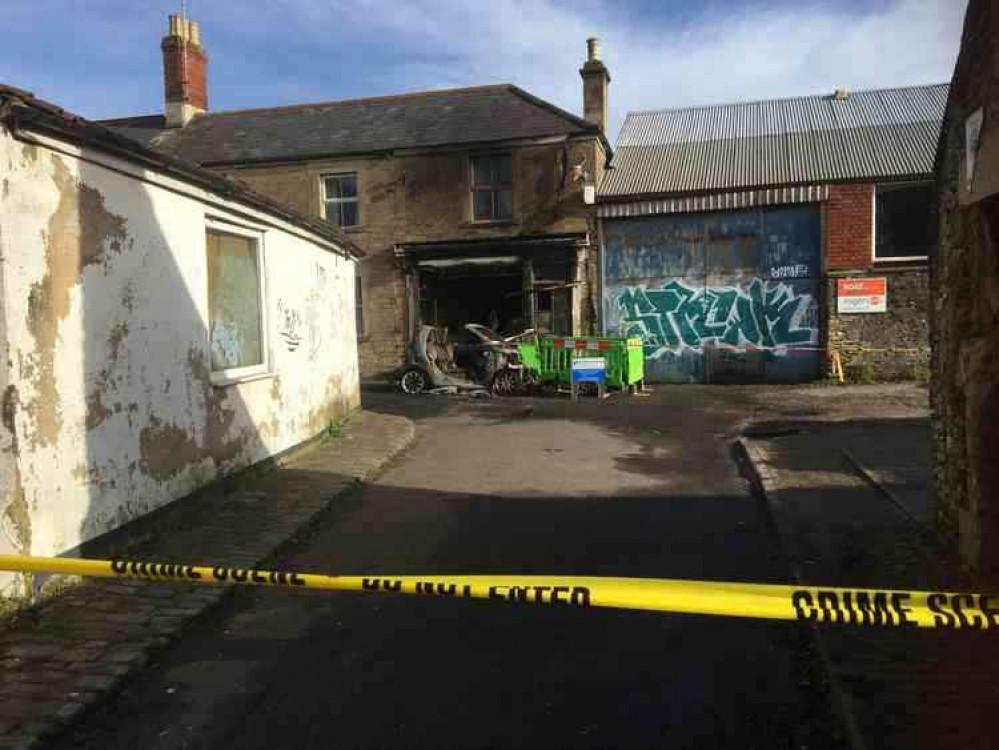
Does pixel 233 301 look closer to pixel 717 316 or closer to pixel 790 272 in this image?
pixel 717 316

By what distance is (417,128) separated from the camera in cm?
2153

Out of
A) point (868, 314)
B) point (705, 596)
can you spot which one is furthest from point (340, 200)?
point (705, 596)

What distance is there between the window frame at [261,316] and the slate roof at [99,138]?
28 cm

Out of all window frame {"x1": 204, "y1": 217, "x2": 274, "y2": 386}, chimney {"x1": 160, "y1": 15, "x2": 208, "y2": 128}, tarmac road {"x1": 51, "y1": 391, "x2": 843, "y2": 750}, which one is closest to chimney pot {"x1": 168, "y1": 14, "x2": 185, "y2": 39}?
chimney {"x1": 160, "y1": 15, "x2": 208, "y2": 128}

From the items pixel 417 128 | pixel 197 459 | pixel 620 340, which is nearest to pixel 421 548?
pixel 197 459

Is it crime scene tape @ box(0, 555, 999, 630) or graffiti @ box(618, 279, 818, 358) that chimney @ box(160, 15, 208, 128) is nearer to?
graffiti @ box(618, 279, 818, 358)

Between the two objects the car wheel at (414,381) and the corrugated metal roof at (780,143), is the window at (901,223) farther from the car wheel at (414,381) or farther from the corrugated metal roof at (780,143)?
the car wheel at (414,381)

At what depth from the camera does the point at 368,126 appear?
72.9 ft

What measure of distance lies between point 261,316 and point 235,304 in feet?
1.82

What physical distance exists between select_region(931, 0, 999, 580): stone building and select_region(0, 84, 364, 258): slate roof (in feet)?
16.9

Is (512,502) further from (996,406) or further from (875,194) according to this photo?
(875,194)

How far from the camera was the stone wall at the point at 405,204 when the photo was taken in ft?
65.8

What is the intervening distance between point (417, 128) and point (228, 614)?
1836 cm

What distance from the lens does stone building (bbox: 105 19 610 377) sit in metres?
20.0
